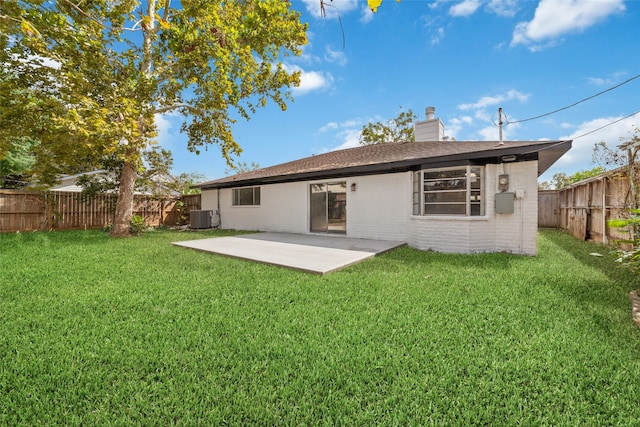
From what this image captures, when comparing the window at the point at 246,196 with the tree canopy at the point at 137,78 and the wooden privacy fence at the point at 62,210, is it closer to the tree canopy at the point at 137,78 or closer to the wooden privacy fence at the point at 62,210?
the tree canopy at the point at 137,78

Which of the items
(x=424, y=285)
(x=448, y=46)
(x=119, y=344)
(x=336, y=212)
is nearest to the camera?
(x=119, y=344)

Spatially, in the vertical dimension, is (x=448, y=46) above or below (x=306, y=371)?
above

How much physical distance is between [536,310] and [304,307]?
285cm

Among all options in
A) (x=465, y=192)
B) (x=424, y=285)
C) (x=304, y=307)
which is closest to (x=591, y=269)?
(x=465, y=192)

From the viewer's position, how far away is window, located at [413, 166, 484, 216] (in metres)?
6.95

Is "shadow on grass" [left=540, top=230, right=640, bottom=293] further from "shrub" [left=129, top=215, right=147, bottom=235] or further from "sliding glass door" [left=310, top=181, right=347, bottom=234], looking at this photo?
"shrub" [left=129, top=215, right=147, bottom=235]

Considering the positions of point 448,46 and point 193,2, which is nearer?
point 448,46

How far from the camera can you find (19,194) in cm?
1084

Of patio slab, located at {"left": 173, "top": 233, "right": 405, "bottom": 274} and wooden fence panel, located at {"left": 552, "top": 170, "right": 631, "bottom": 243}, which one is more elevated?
wooden fence panel, located at {"left": 552, "top": 170, "right": 631, "bottom": 243}

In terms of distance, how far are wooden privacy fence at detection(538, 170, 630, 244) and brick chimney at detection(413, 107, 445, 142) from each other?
5144 millimetres

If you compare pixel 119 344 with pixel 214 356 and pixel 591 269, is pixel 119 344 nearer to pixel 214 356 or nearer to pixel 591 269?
pixel 214 356

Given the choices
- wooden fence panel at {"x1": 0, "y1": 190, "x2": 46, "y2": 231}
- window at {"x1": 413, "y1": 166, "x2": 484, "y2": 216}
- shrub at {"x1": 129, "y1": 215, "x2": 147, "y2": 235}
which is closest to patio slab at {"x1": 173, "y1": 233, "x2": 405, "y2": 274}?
window at {"x1": 413, "y1": 166, "x2": 484, "y2": 216}

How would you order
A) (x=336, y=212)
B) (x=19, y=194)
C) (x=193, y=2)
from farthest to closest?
1. (x=19, y=194)
2. (x=336, y=212)
3. (x=193, y=2)

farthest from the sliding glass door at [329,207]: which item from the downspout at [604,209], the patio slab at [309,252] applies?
the downspout at [604,209]
